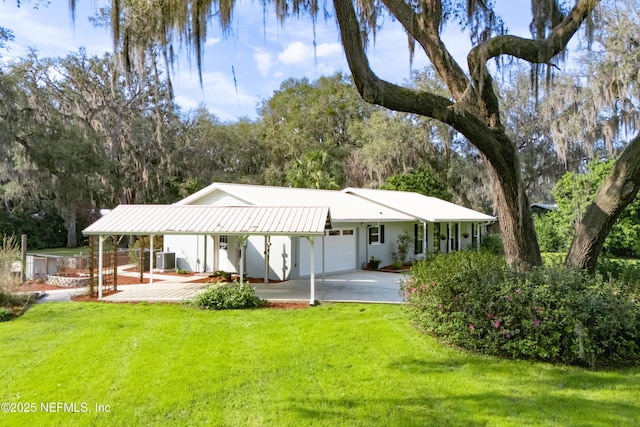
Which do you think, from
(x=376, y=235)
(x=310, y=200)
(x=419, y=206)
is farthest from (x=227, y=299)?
(x=419, y=206)

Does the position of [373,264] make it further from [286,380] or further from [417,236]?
[286,380]

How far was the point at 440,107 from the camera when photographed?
5938 millimetres

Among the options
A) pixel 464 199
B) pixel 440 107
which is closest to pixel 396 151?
pixel 464 199

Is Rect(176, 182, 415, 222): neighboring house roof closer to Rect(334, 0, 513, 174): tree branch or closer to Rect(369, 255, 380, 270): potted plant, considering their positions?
Rect(369, 255, 380, 270): potted plant

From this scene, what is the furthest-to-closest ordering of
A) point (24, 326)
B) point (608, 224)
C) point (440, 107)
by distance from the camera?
point (24, 326)
point (608, 224)
point (440, 107)

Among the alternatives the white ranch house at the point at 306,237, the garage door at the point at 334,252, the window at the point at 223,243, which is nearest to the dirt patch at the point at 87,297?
the white ranch house at the point at 306,237

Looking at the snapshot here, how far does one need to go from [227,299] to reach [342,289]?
3783mm

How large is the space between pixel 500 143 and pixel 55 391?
6.58 metres

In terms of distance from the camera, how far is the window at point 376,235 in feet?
59.3

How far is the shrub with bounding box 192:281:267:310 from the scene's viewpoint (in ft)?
32.5

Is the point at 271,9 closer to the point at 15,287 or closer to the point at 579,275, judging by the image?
the point at 579,275

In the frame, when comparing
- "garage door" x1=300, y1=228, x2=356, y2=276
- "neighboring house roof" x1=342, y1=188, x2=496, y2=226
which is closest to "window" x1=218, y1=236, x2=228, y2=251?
"garage door" x1=300, y1=228, x2=356, y2=276

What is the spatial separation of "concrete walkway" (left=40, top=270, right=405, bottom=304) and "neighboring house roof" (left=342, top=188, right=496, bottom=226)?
13.6ft

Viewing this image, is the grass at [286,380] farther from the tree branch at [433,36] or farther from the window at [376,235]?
the window at [376,235]
